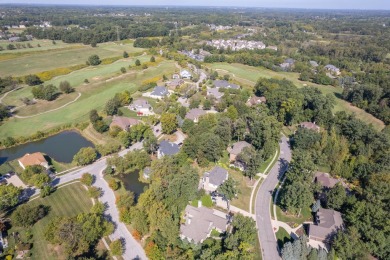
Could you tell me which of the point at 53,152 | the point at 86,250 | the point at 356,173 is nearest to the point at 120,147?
the point at 53,152

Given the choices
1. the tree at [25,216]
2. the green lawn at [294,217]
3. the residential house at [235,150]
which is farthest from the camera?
the residential house at [235,150]

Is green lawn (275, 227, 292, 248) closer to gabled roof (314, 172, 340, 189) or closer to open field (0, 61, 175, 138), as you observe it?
gabled roof (314, 172, 340, 189)

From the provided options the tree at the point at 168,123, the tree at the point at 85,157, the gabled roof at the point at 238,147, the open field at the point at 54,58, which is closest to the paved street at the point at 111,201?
the tree at the point at 85,157

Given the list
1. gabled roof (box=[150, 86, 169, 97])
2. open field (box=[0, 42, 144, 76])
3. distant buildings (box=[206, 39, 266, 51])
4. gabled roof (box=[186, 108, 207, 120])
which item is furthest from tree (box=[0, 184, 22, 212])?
distant buildings (box=[206, 39, 266, 51])

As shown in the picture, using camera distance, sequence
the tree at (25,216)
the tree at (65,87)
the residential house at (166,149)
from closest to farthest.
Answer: the tree at (25,216), the residential house at (166,149), the tree at (65,87)

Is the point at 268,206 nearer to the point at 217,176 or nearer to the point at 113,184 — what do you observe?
the point at 217,176

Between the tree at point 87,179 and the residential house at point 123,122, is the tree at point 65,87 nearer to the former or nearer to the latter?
the residential house at point 123,122
